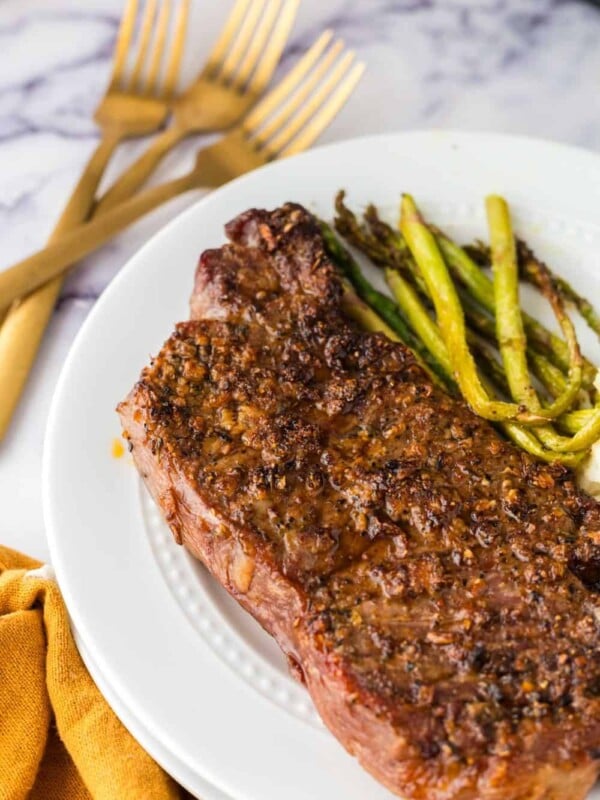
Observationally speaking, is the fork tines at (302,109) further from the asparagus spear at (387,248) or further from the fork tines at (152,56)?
the asparagus spear at (387,248)

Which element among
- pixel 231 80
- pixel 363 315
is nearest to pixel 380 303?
pixel 363 315

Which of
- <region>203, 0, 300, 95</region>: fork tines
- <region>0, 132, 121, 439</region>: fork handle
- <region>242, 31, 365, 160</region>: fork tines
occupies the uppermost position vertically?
<region>203, 0, 300, 95</region>: fork tines

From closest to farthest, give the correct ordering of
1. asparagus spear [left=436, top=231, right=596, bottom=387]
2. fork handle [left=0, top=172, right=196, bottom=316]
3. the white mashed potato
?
the white mashed potato < asparagus spear [left=436, top=231, right=596, bottom=387] < fork handle [left=0, top=172, right=196, bottom=316]

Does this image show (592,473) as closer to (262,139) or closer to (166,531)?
(166,531)

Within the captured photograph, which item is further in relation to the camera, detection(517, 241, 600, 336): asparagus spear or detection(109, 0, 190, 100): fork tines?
detection(109, 0, 190, 100): fork tines

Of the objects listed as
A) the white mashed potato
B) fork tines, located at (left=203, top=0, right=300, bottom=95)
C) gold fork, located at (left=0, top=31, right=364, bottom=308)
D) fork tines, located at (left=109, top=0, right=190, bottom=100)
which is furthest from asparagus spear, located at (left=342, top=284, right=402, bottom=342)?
fork tines, located at (left=109, top=0, right=190, bottom=100)

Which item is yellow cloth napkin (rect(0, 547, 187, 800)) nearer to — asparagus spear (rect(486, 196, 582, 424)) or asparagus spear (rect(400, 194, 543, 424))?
asparagus spear (rect(400, 194, 543, 424))

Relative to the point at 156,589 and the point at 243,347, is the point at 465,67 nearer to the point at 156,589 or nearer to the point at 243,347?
the point at 243,347
